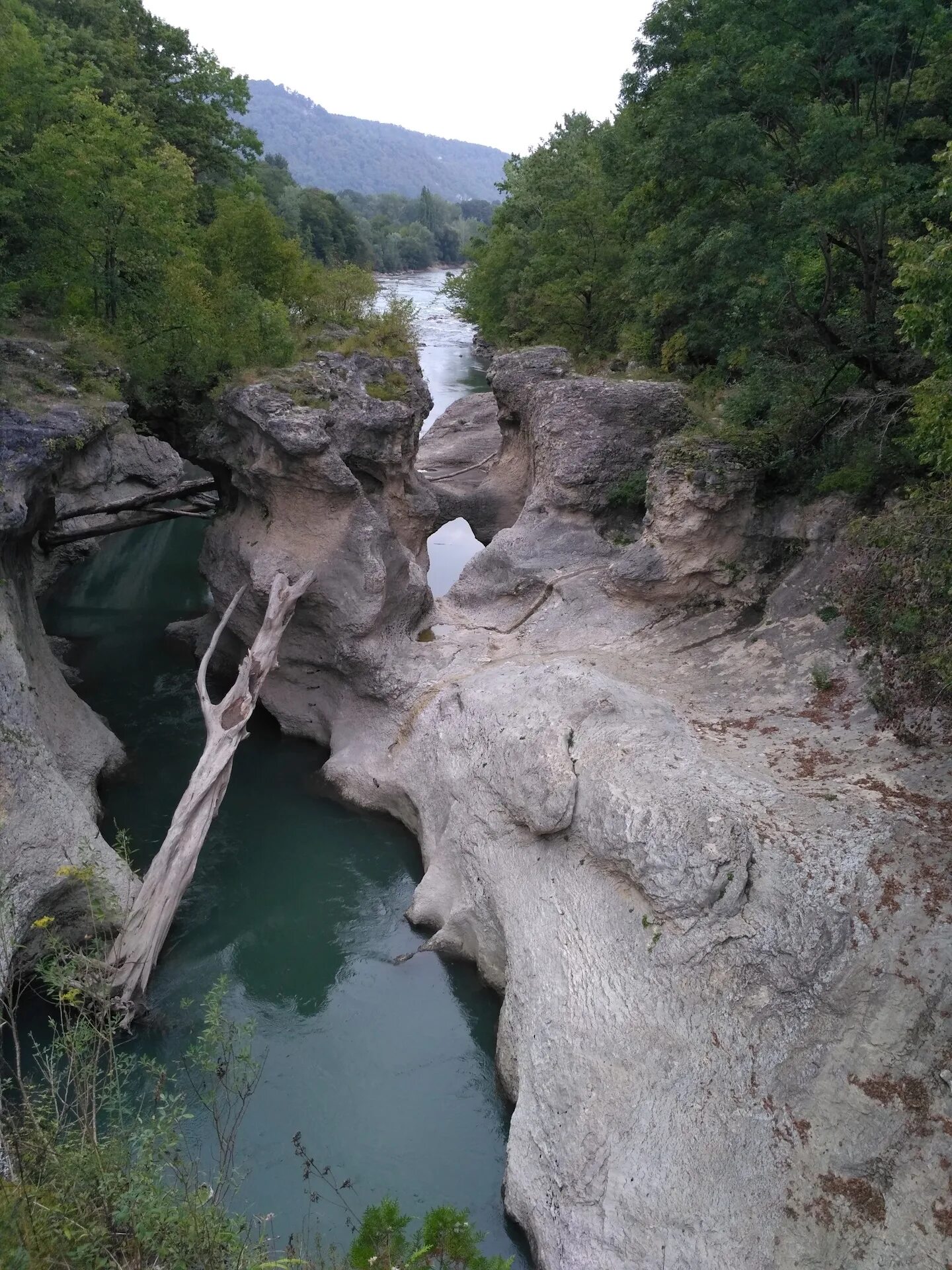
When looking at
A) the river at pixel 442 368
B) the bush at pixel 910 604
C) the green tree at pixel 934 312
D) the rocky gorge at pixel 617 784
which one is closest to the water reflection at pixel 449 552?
the river at pixel 442 368

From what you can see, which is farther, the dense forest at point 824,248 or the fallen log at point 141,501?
the fallen log at point 141,501

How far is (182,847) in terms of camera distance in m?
11.7

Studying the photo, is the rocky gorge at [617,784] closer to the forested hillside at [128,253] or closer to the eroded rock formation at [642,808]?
the eroded rock formation at [642,808]

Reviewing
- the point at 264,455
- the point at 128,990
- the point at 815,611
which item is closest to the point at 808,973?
the point at 815,611

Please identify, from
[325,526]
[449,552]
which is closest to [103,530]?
[325,526]

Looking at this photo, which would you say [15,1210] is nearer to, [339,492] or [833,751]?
[833,751]

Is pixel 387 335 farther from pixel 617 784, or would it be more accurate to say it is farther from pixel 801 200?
pixel 617 784

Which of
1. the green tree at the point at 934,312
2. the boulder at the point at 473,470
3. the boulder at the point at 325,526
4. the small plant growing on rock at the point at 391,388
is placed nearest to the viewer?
the green tree at the point at 934,312

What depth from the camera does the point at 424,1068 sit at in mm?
10898

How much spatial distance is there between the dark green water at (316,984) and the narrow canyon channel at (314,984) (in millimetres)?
21

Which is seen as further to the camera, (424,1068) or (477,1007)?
(477,1007)

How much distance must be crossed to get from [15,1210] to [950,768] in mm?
9115

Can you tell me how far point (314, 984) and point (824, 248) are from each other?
12549mm

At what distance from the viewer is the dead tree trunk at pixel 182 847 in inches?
424
